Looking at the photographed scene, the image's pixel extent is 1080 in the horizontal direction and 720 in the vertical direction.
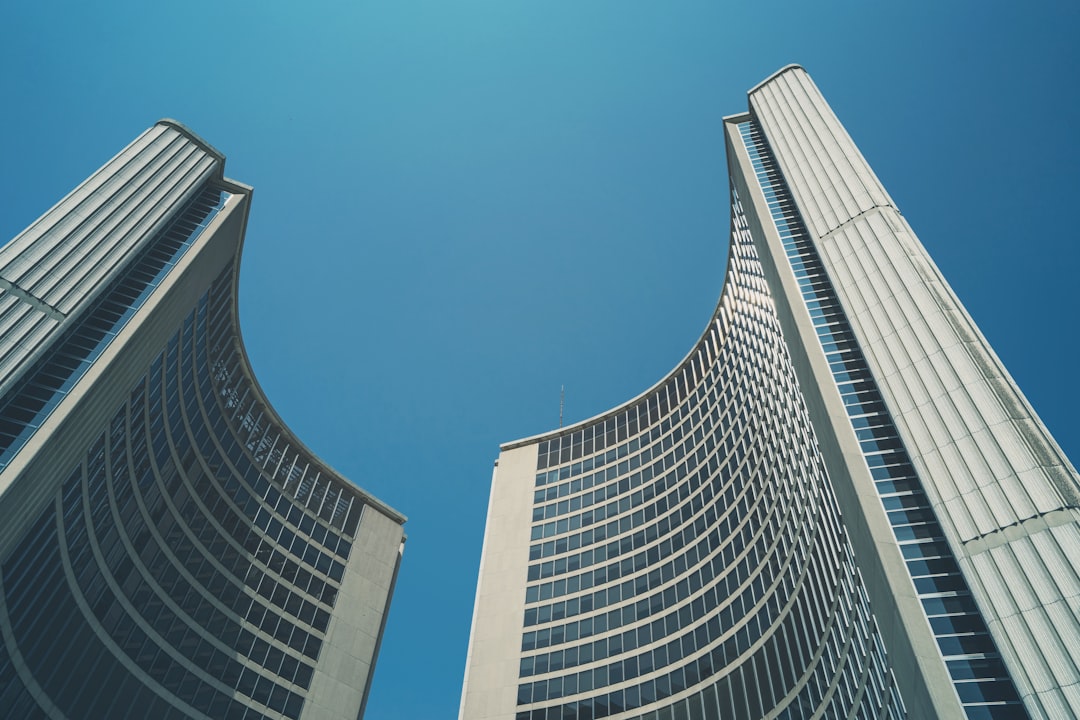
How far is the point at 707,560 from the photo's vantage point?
75.4 meters

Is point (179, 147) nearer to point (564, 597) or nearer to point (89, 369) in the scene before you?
point (89, 369)

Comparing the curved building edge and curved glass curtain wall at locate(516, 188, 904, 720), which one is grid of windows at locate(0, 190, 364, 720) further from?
curved glass curtain wall at locate(516, 188, 904, 720)

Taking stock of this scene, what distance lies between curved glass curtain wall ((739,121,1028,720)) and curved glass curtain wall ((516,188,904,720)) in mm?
5707

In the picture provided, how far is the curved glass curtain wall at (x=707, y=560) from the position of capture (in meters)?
55.8

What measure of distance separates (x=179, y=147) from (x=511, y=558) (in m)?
55.0

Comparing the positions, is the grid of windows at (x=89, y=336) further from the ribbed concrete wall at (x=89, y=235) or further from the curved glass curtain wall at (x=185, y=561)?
the curved glass curtain wall at (x=185, y=561)

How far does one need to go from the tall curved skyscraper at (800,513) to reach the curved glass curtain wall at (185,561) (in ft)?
63.2

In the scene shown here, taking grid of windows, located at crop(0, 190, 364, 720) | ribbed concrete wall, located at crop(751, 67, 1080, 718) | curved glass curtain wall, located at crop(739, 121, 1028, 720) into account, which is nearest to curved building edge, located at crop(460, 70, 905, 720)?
curved glass curtain wall, located at crop(739, 121, 1028, 720)

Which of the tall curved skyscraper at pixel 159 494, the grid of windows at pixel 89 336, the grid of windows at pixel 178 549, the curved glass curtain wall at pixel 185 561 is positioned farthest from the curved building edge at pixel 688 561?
the grid of windows at pixel 89 336

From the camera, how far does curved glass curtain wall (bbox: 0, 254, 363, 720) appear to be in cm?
5406

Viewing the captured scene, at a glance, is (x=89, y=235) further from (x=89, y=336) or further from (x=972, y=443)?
(x=972, y=443)

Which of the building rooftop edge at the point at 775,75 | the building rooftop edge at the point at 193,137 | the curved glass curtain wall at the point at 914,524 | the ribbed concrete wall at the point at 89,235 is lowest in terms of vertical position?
the curved glass curtain wall at the point at 914,524

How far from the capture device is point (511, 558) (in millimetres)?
90875

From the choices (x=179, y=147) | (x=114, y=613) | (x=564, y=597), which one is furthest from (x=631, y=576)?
(x=179, y=147)
